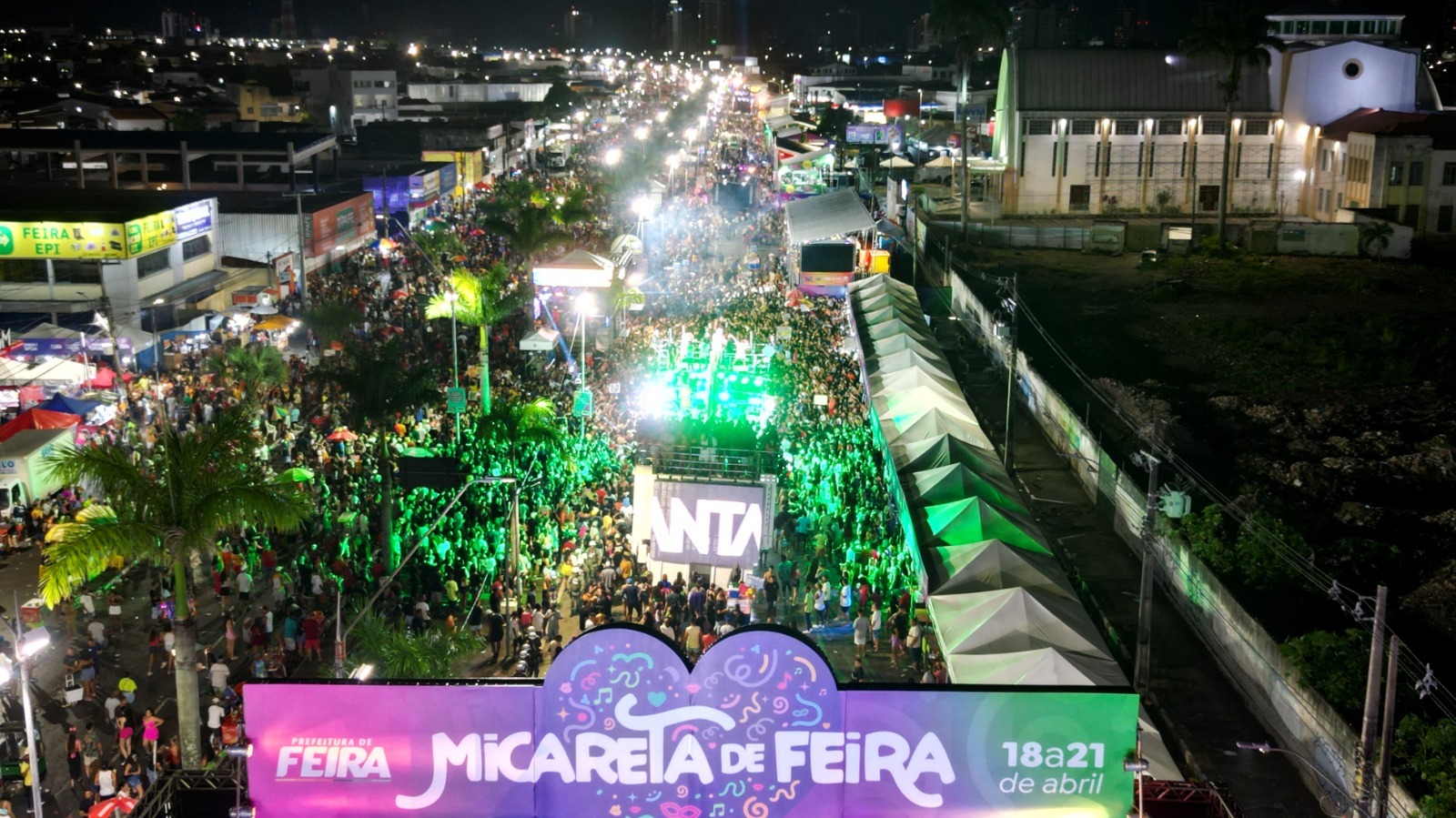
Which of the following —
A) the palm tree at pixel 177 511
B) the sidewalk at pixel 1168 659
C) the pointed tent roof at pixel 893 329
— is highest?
the palm tree at pixel 177 511

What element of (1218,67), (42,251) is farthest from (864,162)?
(42,251)

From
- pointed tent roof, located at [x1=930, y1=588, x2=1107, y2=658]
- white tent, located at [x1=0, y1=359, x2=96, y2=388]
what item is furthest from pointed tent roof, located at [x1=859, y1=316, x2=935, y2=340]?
white tent, located at [x1=0, y1=359, x2=96, y2=388]

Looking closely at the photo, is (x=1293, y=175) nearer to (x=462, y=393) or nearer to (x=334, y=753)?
(x=462, y=393)

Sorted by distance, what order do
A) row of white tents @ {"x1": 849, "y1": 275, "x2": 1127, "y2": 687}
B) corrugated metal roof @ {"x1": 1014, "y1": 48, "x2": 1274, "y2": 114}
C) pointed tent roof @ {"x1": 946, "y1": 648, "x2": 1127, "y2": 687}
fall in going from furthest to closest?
corrugated metal roof @ {"x1": 1014, "y1": 48, "x2": 1274, "y2": 114} < row of white tents @ {"x1": 849, "y1": 275, "x2": 1127, "y2": 687} < pointed tent roof @ {"x1": 946, "y1": 648, "x2": 1127, "y2": 687}

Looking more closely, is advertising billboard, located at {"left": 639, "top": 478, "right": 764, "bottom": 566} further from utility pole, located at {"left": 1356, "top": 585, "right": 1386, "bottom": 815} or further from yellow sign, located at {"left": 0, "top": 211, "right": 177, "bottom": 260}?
yellow sign, located at {"left": 0, "top": 211, "right": 177, "bottom": 260}

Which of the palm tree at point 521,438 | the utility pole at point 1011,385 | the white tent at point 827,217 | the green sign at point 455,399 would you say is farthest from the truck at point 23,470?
the white tent at point 827,217

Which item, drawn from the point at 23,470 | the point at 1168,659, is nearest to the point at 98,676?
the point at 23,470

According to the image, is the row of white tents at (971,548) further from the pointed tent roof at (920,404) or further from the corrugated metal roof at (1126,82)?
the corrugated metal roof at (1126,82)
